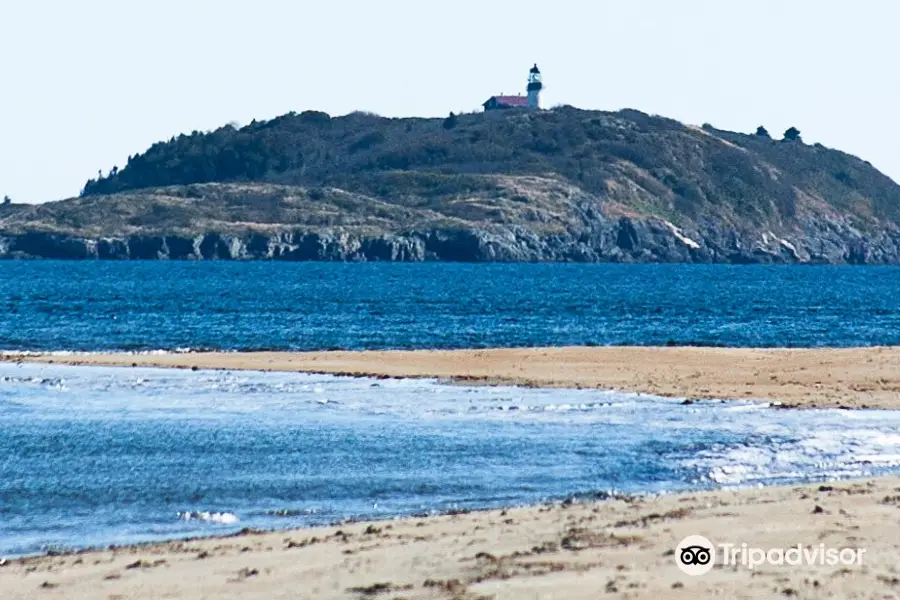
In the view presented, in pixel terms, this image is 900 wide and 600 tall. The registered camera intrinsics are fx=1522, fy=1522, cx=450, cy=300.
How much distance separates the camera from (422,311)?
90.5 meters

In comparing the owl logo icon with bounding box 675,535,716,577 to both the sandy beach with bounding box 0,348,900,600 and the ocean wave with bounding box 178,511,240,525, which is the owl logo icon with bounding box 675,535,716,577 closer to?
the sandy beach with bounding box 0,348,900,600

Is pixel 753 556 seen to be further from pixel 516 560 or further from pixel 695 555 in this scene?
pixel 516 560

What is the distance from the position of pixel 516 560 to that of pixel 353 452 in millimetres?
12071

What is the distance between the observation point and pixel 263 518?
72.7 ft

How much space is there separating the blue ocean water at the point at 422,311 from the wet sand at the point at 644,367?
9.10 metres

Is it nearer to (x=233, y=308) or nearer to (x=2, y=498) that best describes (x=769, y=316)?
(x=233, y=308)

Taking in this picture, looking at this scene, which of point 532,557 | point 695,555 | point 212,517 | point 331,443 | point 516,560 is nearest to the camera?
point 695,555

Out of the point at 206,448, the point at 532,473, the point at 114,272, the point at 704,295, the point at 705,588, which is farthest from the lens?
the point at 114,272

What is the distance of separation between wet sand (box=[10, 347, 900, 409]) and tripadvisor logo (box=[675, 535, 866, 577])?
20.0 m

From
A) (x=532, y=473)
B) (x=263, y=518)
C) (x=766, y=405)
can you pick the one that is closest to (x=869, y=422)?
(x=766, y=405)

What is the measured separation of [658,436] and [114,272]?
146m

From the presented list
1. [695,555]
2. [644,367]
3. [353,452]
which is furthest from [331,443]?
[644,367]

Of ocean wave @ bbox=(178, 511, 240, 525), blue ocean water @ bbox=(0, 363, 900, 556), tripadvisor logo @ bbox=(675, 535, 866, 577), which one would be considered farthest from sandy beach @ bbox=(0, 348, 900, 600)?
blue ocean water @ bbox=(0, 363, 900, 556)

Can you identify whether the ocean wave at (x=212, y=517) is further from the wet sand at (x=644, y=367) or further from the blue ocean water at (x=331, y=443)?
the wet sand at (x=644, y=367)
